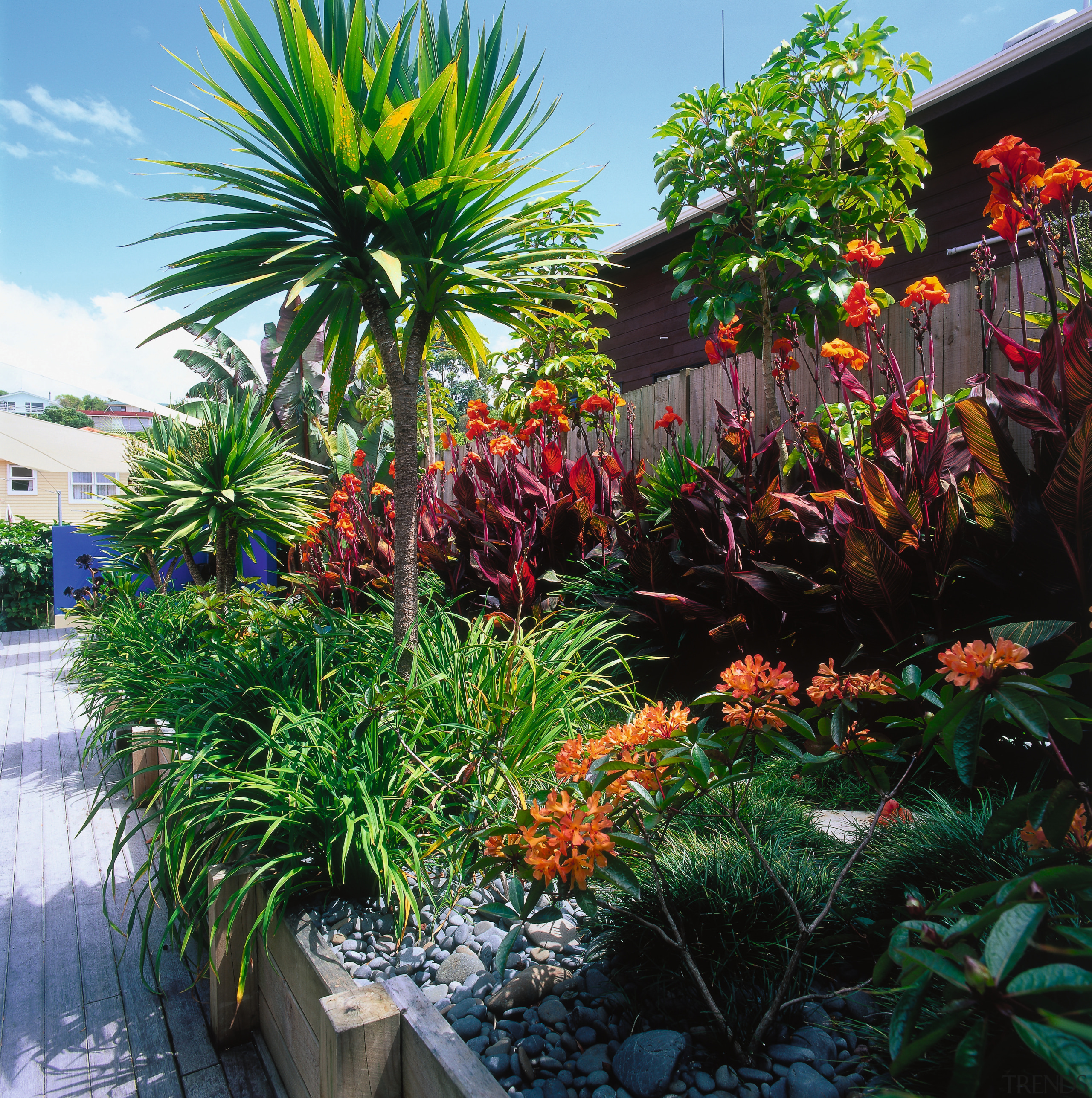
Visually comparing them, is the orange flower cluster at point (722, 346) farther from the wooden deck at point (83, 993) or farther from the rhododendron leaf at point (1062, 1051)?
the wooden deck at point (83, 993)

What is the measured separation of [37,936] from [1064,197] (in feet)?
11.4

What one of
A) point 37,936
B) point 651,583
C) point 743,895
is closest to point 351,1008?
point 743,895

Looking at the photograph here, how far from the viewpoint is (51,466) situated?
2230cm

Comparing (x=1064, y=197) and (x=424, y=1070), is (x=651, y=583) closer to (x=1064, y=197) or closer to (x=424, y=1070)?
(x=1064, y=197)

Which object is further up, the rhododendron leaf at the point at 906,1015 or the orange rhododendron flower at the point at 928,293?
the orange rhododendron flower at the point at 928,293

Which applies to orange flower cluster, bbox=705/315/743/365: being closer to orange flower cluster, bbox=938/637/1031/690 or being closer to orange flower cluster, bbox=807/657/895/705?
orange flower cluster, bbox=807/657/895/705

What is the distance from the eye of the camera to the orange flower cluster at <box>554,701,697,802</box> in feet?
3.92

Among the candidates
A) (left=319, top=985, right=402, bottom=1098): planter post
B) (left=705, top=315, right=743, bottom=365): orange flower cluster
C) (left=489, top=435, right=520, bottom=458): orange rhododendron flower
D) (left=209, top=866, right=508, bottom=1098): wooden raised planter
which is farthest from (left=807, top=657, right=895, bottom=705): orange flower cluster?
(left=489, top=435, right=520, bottom=458): orange rhododendron flower

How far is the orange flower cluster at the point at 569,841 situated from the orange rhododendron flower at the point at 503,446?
9.51ft

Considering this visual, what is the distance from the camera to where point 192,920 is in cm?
170

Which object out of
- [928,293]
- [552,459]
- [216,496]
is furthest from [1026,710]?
[216,496]

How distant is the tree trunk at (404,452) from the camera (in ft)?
8.09

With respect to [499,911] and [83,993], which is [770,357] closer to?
[499,911]

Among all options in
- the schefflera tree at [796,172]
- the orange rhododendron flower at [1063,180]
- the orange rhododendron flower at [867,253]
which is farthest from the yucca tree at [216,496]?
the orange rhododendron flower at [1063,180]
